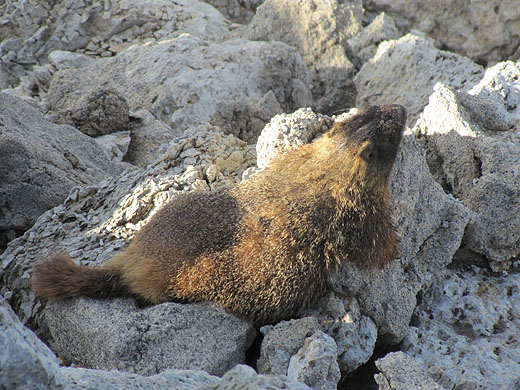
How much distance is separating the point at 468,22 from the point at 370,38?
2.19 metres

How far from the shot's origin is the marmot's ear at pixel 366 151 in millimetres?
5230

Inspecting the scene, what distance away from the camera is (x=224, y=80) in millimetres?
8906

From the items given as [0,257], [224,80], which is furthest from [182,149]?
[224,80]

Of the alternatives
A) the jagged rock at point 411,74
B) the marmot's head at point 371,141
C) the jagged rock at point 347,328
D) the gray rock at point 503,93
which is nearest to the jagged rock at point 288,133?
the marmot's head at point 371,141

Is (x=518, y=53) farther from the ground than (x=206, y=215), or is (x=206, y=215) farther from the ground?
(x=206, y=215)

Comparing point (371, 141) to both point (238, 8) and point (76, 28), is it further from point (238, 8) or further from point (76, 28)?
point (238, 8)

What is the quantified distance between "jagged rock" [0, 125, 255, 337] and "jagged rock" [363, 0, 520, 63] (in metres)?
6.39

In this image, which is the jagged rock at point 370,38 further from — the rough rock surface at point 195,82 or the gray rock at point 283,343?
the gray rock at point 283,343

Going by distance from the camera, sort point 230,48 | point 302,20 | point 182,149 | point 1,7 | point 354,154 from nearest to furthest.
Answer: point 354,154 < point 182,149 < point 230,48 < point 302,20 < point 1,7

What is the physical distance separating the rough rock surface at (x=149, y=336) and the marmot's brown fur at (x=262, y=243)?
0.44ft

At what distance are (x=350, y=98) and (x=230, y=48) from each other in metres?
2.04

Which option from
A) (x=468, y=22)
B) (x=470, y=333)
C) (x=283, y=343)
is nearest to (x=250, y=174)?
(x=283, y=343)

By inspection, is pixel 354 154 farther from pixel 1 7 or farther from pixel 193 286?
pixel 1 7

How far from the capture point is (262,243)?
4.71 metres
